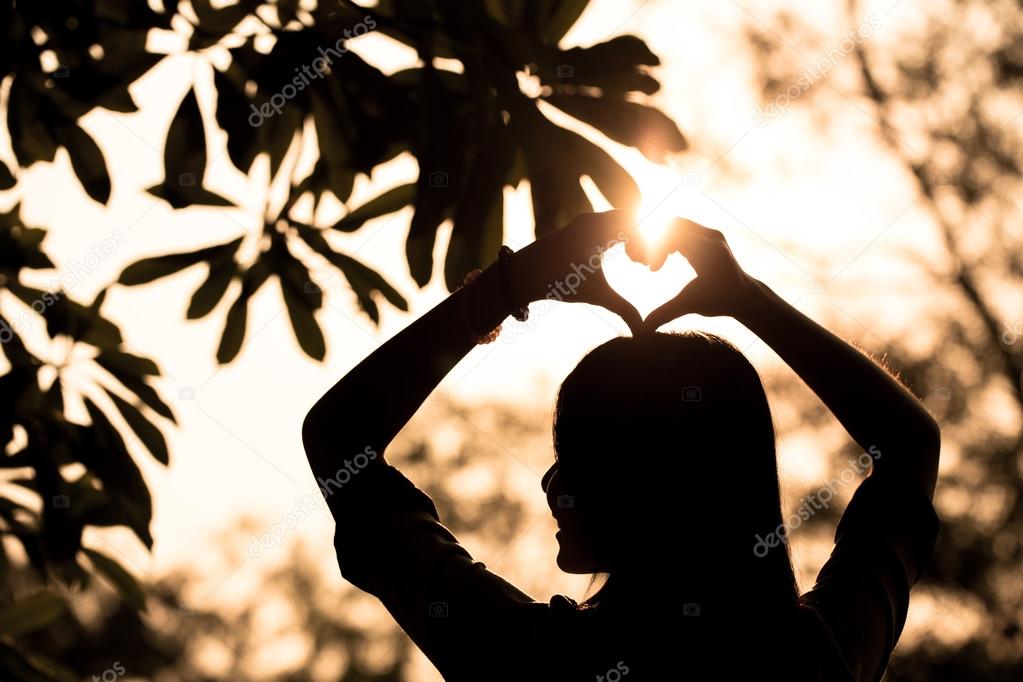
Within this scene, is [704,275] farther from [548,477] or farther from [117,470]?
[117,470]

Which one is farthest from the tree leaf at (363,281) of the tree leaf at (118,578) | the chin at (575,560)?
the chin at (575,560)

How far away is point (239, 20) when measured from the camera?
79.7 inches

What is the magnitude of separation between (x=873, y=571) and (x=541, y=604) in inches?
13.7

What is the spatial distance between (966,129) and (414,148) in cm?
909

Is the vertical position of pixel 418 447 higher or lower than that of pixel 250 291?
higher

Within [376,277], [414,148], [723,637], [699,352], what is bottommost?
[723,637]

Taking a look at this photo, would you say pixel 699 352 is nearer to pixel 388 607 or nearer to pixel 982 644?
pixel 388 607

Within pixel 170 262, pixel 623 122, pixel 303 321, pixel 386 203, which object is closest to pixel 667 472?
pixel 623 122

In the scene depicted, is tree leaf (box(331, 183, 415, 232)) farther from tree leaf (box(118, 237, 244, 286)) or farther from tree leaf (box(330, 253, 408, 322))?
tree leaf (box(118, 237, 244, 286))

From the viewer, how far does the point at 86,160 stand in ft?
6.91

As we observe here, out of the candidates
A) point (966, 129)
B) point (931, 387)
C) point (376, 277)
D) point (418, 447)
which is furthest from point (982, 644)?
point (376, 277)

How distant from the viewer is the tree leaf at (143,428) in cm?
261

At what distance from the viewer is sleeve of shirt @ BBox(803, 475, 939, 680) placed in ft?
3.34

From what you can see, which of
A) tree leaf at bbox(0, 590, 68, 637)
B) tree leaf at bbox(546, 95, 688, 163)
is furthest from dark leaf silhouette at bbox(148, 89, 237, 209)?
tree leaf at bbox(0, 590, 68, 637)
